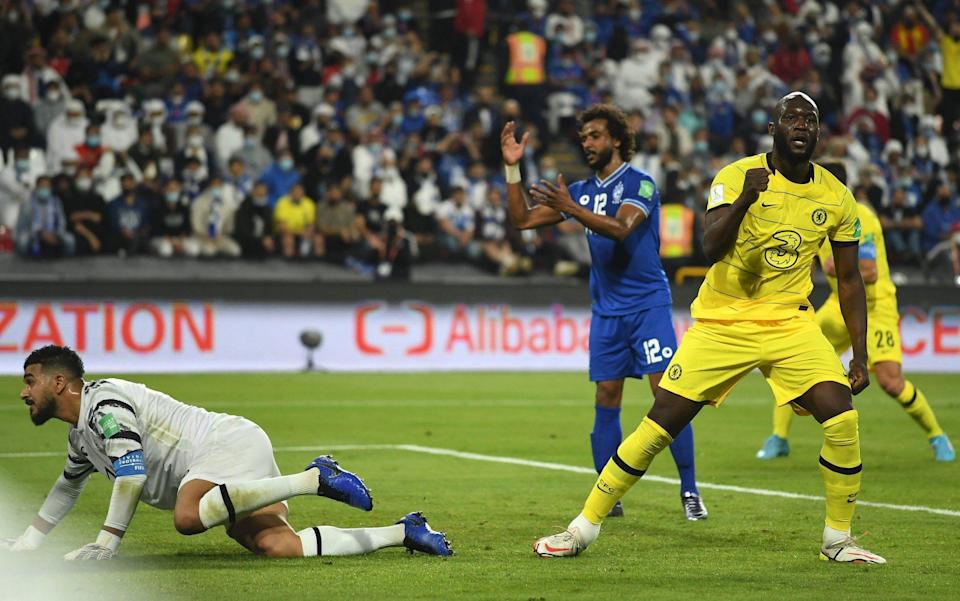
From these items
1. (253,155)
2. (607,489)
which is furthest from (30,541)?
(253,155)

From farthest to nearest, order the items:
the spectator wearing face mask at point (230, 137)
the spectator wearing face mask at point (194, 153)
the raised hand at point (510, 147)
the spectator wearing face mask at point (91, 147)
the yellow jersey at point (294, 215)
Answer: the spectator wearing face mask at point (230, 137), the spectator wearing face mask at point (194, 153), the yellow jersey at point (294, 215), the spectator wearing face mask at point (91, 147), the raised hand at point (510, 147)

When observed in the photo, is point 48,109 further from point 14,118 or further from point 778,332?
point 778,332

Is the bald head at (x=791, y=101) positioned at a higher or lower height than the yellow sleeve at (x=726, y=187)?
higher

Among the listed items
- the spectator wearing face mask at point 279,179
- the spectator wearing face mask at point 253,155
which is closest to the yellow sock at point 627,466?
the spectator wearing face mask at point 279,179

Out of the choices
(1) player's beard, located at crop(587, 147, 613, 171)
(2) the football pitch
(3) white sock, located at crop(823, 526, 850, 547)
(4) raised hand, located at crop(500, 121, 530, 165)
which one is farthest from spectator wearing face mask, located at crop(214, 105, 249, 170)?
(3) white sock, located at crop(823, 526, 850, 547)

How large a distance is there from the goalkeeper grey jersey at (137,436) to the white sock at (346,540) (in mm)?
687

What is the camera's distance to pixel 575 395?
18188 mm

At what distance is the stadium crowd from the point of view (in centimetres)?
2142

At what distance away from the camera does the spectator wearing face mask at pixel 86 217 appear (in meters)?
20.5

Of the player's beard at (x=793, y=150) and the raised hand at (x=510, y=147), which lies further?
the raised hand at (x=510, y=147)

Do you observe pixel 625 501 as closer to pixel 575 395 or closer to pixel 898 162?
pixel 575 395

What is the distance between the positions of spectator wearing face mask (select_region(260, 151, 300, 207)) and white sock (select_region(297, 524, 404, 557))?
1492 cm

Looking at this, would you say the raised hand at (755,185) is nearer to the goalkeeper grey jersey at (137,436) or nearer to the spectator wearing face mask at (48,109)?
the goalkeeper grey jersey at (137,436)

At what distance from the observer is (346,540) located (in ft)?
24.3
